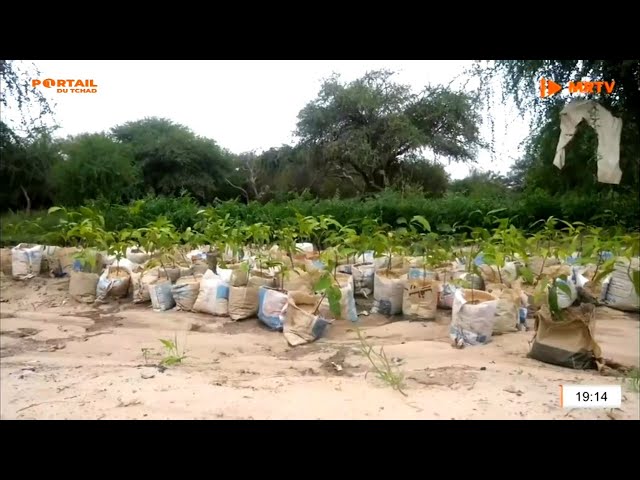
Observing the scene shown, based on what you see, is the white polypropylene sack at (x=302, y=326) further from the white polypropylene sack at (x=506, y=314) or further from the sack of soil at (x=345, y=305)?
the white polypropylene sack at (x=506, y=314)

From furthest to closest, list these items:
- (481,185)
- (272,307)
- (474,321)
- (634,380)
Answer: (481,185), (272,307), (474,321), (634,380)

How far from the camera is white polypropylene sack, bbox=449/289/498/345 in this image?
7.68 ft

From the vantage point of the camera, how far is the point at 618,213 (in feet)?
10.5

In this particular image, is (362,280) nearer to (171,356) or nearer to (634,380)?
(171,356)

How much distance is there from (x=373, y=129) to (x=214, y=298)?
6.84 m

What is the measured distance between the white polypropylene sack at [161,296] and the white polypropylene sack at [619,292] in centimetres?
251

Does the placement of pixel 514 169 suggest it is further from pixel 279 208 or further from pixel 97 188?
pixel 97 188

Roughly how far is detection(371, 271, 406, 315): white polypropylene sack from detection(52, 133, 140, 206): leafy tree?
230 cm

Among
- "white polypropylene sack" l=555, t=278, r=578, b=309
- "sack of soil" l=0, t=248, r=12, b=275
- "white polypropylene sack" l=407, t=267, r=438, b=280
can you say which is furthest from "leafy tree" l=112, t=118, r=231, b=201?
"white polypropylene sack" l=555, t=278, r=578, b=309

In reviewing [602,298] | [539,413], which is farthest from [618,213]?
[539,413]

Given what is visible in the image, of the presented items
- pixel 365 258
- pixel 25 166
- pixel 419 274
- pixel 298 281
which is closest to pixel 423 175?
pixel 365 258

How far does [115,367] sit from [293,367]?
2.28 feet

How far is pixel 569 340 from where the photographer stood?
1999 mm

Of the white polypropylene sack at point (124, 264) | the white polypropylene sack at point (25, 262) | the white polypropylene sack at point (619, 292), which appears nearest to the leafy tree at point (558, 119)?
the white polypropylene sack at point (619, 292)
